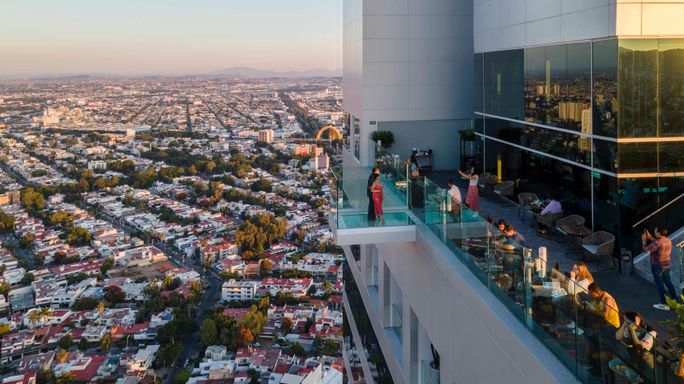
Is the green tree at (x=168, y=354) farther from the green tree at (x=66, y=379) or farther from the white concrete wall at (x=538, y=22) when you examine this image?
the white concrete wall at (x=538, y=22)

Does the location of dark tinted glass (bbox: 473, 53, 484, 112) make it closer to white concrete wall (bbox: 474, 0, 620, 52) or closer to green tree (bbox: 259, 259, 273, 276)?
white concrete wall (bbox: 474, 0, 620, 52)

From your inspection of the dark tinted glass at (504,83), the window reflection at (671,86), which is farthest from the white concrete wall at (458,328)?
the dark tinted glass at (504,83)

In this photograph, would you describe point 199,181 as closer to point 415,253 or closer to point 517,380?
point 415,253

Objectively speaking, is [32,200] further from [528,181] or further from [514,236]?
[514,236]

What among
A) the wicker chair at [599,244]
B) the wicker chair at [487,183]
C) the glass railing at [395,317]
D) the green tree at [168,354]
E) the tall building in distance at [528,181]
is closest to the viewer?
the tall building in distance at [528,181]

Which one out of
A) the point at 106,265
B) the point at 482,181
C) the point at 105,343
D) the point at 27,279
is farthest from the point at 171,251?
the point at 482,181

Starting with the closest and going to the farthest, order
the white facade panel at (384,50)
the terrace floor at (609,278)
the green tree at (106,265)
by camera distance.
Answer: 1. the terrace floor at (609,278)
2. the white facade panel at (384,50)
3. the green tree at (106,265)
